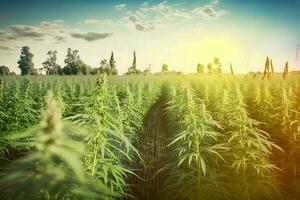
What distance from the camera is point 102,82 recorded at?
148 inches

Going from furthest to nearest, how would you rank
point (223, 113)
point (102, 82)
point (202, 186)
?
point (223, 113)
point (202, 186)
point (102, 82)

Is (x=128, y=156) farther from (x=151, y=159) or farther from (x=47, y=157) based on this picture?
(x=151, y=159)

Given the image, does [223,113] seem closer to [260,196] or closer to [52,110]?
[260,196]

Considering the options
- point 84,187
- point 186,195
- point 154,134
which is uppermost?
point 84,187

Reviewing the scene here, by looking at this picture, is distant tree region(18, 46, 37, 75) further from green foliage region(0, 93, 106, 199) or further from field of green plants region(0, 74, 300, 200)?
green foliage region(0, 93, 106, 199)

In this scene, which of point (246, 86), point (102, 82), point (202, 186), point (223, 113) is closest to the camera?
point (102, 82)

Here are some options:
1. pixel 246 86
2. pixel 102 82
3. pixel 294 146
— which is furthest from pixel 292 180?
pixel 246 86

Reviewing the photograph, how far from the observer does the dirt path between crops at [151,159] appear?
22.5 ft

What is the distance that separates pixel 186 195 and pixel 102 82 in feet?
7.69

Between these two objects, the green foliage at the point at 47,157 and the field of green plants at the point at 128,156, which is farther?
the field of green plants at the point at 128,156

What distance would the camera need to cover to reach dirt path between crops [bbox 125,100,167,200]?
6855mm

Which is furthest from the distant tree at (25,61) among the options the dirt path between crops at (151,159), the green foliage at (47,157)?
the green foliage at (47,157)

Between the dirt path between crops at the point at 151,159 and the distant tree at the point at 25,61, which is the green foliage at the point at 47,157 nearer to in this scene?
the dirt path between crops at the point at 151,159

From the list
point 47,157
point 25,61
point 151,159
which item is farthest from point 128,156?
point 25,61
